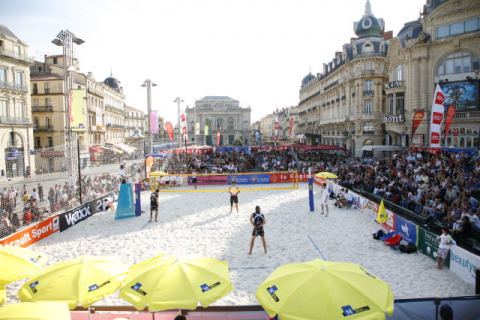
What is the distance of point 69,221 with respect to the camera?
13.2 m

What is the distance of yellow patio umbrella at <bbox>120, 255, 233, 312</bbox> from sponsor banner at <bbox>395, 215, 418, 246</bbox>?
6.76 meters

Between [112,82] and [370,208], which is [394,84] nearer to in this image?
[370,208]

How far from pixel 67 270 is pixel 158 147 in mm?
31362

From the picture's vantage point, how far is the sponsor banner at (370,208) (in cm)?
1280

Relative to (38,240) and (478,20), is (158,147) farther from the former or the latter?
(478,20)

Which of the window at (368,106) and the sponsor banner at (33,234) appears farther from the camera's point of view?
the window at (368,106)

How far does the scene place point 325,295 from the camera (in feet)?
14.0

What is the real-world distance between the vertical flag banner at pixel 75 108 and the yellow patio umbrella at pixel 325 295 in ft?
44.1

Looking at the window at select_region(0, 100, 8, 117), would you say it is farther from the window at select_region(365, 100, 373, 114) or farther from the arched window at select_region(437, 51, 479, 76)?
the window at select_region(365, 100, 373, 114)

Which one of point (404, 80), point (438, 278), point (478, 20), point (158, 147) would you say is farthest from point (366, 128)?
point (438, 278)

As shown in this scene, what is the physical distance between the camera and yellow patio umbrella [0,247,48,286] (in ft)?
20.1

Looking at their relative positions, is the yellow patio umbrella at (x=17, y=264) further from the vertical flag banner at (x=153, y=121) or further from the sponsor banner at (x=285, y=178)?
the vertical flag banner at (x=153, y=121)

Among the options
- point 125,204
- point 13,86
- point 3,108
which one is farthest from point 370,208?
point 13,86

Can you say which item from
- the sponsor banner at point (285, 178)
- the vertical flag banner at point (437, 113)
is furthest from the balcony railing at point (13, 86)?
the vertical flag banner at point (437, 113)
